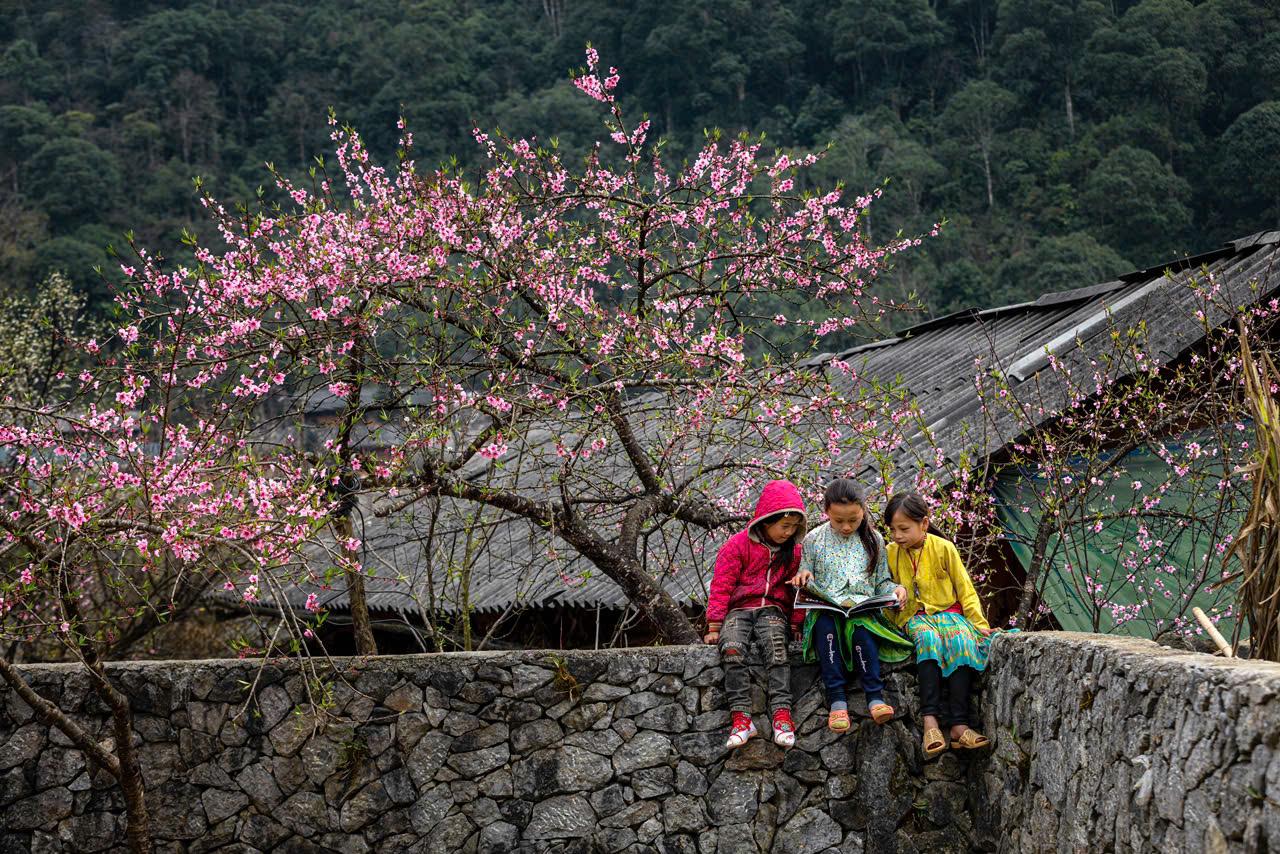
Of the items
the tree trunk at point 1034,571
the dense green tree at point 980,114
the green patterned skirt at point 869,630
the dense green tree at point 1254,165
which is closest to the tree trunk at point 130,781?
the green patterned skirt at point 869,630

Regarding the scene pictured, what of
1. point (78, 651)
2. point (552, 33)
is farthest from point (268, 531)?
point (552, 33)

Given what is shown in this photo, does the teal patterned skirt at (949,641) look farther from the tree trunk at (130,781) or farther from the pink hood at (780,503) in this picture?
the tree trunk at (130,781)

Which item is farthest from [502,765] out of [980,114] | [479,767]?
[980,114]

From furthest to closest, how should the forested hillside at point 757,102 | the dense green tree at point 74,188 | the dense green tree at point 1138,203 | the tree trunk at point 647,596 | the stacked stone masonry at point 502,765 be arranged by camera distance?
the dense green tree at point 74,188, the forested hillside at point 757,102, the dense green tree at point 1138,203, the tree trunk at point 647,596, the stacked stone masonry at point 502,765

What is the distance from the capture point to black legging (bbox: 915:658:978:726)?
17.0 feet

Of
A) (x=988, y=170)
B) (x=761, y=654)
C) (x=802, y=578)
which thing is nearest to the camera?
(x=802, y=578)

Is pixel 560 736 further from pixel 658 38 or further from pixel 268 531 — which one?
pixel 658 38

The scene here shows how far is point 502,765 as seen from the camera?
5.66 m

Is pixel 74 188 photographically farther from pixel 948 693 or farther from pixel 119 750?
pixel 948 693

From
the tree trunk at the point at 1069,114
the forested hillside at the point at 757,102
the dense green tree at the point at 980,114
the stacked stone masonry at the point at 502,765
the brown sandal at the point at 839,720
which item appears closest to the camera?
the brown sandal at the point at 839,720

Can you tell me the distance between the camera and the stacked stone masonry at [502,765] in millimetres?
5355

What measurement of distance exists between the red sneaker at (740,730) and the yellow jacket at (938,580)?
0.77 m

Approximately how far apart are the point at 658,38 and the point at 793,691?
33827 millimetres

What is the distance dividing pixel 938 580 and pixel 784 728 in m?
0.85
